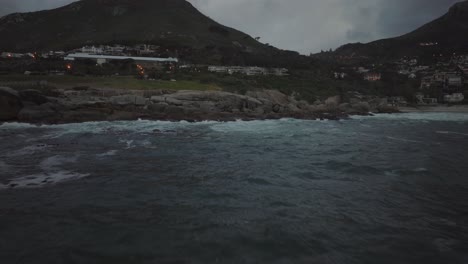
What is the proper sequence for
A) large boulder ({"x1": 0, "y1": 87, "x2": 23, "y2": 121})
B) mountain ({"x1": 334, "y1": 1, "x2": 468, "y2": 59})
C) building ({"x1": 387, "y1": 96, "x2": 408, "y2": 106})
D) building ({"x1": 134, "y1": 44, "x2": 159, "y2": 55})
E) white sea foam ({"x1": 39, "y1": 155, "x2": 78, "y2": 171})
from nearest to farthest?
white sea foam ({"x1": 39, "y1": 155, "x2": 78, "y2": 171})
large boulder ({"x1": 0, "y1": 87, "x2": 23, "y2": 121})
building ({"x1": 387, "y1": 96, "x2": 408, "y2": 106})
building ({"x1": 134, "y1": 44, "x2": 159, "y2": 55})
mountain ({"x1": 334, "y1": 1, "x2": 468, "y2": 59})

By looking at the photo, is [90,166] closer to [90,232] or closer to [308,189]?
[90,232]

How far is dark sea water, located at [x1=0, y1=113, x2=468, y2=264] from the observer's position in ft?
20.3

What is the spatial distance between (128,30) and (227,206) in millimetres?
158226

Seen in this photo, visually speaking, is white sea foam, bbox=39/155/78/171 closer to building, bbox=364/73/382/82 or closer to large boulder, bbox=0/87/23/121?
large boulder, bbox=0/87/23/121

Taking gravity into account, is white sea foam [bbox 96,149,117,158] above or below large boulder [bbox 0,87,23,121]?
below

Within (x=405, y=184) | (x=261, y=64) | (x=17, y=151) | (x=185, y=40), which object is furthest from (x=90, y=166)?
(x=185, y=40)

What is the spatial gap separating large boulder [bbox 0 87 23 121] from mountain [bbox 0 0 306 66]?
271 feet

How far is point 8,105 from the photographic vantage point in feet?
90.8

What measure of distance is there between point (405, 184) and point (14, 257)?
12720 millimetres

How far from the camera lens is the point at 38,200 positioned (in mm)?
8742

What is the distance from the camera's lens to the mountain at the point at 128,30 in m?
124

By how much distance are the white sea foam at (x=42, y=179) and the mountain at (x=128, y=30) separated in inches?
3889

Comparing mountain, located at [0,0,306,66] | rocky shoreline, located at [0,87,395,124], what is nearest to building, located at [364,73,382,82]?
mountain, located at [0,0,306,66]

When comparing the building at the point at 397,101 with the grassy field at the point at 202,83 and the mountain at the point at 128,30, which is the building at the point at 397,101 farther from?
the mountain at the point at 128,30
